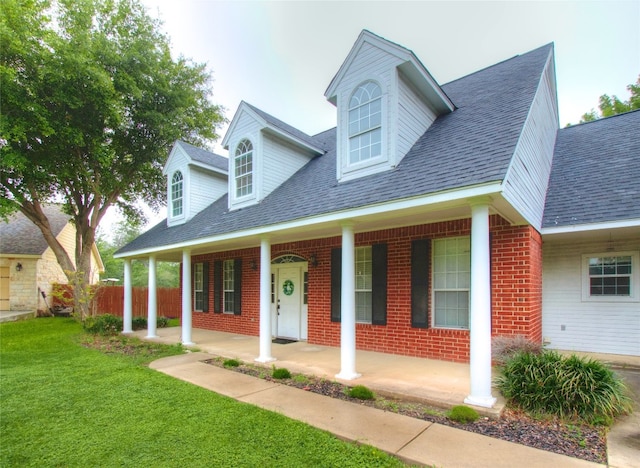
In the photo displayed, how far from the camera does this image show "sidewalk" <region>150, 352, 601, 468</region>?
323 cm

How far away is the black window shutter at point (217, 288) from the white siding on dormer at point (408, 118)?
Result: 318 inches

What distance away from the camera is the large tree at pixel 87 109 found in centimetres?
1186

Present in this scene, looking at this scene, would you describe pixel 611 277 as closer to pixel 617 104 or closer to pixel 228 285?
pixel 228 285

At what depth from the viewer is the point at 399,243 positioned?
24.2ft

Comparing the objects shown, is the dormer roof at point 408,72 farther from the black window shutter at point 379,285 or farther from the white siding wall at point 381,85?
the black window shutter at point 379,285

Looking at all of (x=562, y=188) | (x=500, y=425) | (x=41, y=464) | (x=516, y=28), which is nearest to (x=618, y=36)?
(x=516, y=28)

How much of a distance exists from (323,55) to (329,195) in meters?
13.1

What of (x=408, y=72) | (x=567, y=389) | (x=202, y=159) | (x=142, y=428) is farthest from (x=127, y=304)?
(x=567, y=389)

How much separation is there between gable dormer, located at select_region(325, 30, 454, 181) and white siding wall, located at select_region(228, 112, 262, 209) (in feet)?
8.55

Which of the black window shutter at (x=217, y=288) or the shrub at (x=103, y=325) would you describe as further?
the black window shutter at (x=217, y=288)

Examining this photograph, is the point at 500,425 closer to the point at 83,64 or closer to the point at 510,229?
the point at 510,229

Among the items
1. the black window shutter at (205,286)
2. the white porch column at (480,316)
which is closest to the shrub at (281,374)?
the white porch column at (480,316)

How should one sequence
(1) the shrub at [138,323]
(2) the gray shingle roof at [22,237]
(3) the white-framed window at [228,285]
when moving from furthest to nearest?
(2) the gray shingle roof at [22,237] < (1) the shrub at [138,323] < (3) the white-framed window at [228,285]

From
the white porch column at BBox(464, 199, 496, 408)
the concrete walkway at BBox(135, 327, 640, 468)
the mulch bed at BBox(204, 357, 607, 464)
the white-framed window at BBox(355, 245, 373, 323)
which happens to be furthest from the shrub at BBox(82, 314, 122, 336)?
the white porch column at BBox(464, 199, 496, 408)
